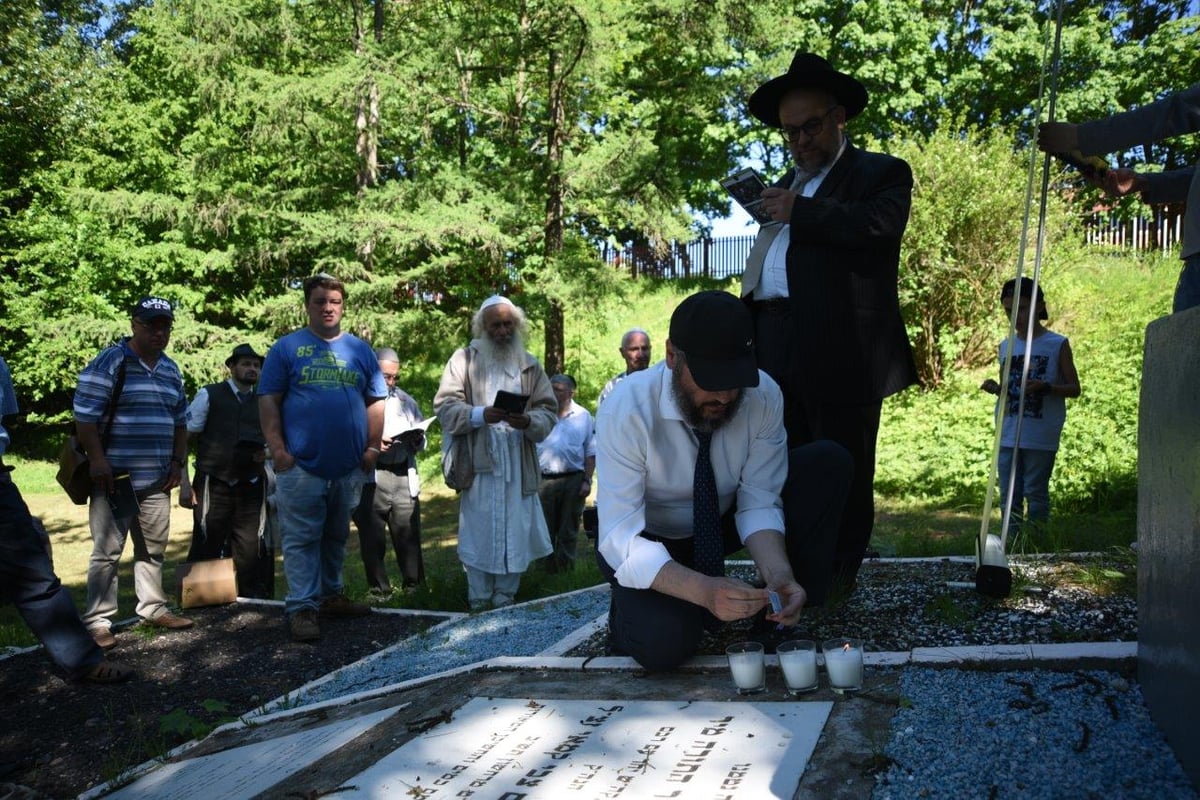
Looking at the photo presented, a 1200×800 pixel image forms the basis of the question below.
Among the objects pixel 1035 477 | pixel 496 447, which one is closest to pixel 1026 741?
pixel 496 447

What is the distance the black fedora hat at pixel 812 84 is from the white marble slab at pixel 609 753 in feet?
8.16

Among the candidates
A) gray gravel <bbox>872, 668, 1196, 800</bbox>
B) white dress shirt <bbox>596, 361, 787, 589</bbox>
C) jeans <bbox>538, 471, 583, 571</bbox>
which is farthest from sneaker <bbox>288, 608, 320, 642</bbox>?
gray gravel <bbox>872, 668, 1196, 800</bbox>

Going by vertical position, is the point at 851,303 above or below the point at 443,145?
below

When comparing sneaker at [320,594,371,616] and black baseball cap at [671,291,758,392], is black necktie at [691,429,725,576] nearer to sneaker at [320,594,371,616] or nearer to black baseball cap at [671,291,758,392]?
black baseball cap at [671,291,758,392]

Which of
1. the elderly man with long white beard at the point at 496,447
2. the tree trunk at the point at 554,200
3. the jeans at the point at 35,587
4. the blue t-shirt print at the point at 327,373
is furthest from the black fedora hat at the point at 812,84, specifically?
the tree trunk at the point at 554,200

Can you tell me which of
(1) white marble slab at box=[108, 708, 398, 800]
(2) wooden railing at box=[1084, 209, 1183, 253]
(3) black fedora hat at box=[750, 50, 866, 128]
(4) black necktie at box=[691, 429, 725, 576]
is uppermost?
(2) wooden railing at box=[1084, 209, 1183, 253]

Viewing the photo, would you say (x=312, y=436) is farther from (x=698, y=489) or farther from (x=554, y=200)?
(x=554, y=200)

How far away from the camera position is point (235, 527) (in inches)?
299

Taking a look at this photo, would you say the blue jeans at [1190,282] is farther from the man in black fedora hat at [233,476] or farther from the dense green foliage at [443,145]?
the dense green foliage at [443,145]

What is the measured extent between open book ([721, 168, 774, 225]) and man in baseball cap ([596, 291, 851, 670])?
37.7 inches

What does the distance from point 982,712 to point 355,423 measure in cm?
415

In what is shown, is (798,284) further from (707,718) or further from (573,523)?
(573,523)

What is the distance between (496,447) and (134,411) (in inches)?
85.0

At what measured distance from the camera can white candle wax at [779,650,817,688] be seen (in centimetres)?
320
